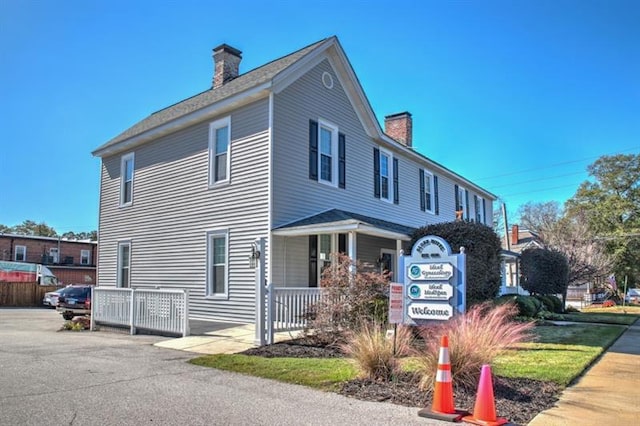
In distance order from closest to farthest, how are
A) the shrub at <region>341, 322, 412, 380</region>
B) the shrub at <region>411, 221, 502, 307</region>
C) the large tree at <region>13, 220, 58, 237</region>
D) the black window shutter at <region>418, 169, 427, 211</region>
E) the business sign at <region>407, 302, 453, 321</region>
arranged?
the shrub at <region>341, 322, 412, 380</region> → the business sign at <region>407, 302, 453, 321</region> → the shrub at <region>411, 221, 502, 307</region> → the black window shutter at <region>418, 169, 427, 211</region> → the large tree at <region>13, 220, 58, 237</region>

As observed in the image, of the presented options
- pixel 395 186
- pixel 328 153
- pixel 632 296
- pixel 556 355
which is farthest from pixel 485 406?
pixel 632 296

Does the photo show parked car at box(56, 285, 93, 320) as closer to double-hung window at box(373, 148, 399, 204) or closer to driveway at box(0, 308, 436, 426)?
driveway at box(0, 308, 436, 426)

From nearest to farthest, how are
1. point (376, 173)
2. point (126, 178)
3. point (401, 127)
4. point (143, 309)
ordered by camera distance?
1. point (143, 309)
2. point (376, 173)
3. point (126, 178)
4. point (401, 127)

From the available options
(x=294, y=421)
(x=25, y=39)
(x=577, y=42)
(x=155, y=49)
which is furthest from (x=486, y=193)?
(x=294, y=421)

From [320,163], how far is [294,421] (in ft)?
38.7

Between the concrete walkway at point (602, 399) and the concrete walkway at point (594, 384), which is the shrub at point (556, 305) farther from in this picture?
the concrete walkway at point (602, 399)

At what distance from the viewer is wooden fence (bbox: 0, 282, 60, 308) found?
3055 centimetres

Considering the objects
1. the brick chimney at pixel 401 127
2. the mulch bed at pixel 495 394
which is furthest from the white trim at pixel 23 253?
the mulch bed at pixel 495 394

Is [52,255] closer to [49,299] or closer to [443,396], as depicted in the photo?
[49,299]

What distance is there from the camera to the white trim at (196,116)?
14755mm

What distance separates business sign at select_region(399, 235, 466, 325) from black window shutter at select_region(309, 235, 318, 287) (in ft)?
18.1

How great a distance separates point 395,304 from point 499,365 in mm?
1877

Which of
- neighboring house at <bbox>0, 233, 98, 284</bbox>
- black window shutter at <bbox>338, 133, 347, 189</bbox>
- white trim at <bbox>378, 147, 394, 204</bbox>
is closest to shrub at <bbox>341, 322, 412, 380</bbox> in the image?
black window shutter at <bbox>338, 133, 347, 189</bbox>

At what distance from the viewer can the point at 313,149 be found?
16375 millimetres
